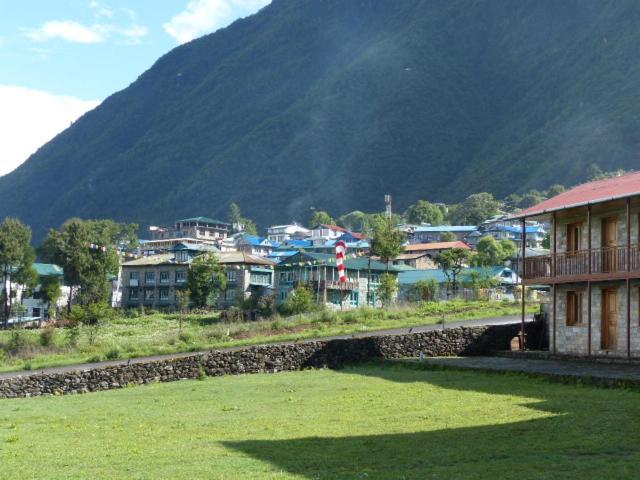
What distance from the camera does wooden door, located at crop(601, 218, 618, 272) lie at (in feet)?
111

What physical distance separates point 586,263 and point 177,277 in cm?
8110

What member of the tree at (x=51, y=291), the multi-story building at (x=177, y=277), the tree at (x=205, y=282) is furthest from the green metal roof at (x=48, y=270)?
the tree at (x=205, y=282)

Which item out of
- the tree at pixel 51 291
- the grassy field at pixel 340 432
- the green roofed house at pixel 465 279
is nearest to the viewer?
the grassy field at pixel 340 432

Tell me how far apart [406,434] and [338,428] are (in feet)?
6.03

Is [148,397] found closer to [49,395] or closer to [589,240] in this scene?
[49,395]

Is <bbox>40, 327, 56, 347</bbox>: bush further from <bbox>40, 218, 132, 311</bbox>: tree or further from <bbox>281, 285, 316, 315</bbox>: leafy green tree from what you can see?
<bbox>40, 218, 132, 311</bbox>: tree

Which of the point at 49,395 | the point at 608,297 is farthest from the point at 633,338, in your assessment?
the point at 49,395

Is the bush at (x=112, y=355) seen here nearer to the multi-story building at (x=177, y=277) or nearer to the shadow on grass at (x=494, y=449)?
the shadow on grass at (x=494, y=449)

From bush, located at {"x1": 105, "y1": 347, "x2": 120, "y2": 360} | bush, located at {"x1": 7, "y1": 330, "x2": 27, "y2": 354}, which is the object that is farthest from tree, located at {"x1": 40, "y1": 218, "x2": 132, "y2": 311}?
bush, located at {"x1": 105, "y1": 347, "x2": 120, "y2": 360}

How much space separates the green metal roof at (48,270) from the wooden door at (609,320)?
96.0 meters

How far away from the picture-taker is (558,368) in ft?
97.5

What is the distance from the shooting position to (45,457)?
54.3 feet

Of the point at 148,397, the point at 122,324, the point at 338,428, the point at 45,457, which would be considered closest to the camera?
the point at 45,457

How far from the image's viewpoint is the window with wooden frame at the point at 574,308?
122 feet
